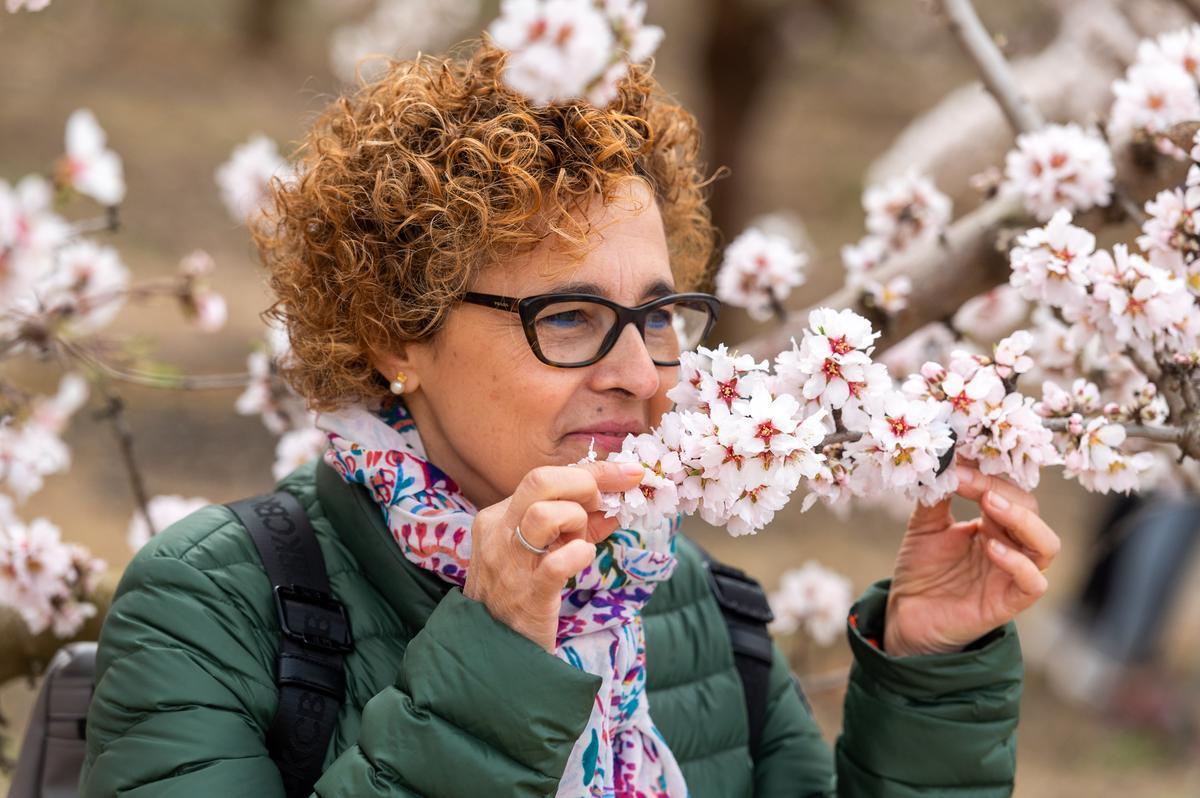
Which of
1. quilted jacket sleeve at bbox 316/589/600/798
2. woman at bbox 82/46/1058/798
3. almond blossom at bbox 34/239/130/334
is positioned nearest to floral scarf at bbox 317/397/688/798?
woman at bbox 82/46/1058/798

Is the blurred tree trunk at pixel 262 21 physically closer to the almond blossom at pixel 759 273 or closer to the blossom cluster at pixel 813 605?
the blossom cluster at pixel 813 605

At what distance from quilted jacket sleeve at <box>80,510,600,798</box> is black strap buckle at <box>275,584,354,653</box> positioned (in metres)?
0.04

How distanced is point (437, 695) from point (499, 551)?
8.0 inches

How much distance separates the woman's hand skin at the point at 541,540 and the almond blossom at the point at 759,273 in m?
1.18

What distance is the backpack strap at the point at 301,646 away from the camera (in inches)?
68.3

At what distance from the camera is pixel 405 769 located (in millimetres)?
1553

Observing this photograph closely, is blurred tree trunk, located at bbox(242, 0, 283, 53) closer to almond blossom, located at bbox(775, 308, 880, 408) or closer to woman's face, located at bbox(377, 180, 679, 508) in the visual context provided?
woman's face, located at bbox(377, 180, 679, 508)

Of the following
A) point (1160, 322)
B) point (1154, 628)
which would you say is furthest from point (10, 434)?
point (1154, 628)

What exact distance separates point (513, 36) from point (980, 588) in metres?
1.20

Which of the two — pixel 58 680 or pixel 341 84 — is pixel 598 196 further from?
pixel 58 680

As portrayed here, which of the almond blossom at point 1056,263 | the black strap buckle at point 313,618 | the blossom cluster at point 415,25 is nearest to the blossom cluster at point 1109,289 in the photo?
the almond blossom at point 1056,263

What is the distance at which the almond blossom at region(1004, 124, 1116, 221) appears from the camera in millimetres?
2312

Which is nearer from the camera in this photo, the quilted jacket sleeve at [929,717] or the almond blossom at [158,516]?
the quilted jacket sleeve at [929,717]

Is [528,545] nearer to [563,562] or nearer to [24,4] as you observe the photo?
[563,562]
